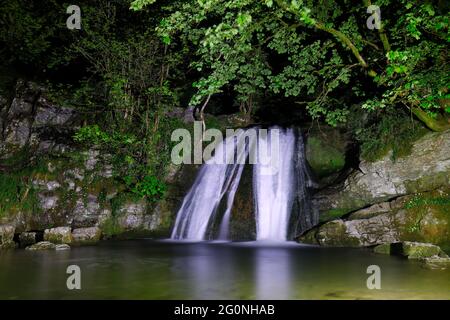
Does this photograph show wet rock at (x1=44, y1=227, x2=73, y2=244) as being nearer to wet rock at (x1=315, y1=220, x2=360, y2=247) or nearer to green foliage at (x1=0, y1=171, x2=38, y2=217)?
green foliage at (x1=0, y1=171, x2=38, y2=217)

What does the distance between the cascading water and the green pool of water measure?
1035 mm

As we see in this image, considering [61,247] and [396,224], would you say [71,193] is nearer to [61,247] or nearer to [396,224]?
[61,247]

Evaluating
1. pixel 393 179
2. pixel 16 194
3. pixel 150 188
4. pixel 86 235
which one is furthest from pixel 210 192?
pixel 16 194

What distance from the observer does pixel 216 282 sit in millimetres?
7531

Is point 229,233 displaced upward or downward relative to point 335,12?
downward

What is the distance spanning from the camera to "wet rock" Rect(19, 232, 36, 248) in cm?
1198

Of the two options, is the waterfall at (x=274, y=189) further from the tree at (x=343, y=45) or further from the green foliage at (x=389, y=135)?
the green foliage at (x=389, y=135)

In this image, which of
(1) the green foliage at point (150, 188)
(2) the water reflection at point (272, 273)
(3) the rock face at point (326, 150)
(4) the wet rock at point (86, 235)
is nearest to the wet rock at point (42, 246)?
(4) the wet rock at point (86, 235)

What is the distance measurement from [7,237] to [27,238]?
0.51 meters

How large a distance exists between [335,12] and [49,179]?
10.0 metres

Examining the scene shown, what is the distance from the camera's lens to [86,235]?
12578mm

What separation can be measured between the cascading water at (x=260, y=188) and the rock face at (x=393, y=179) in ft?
2.50
